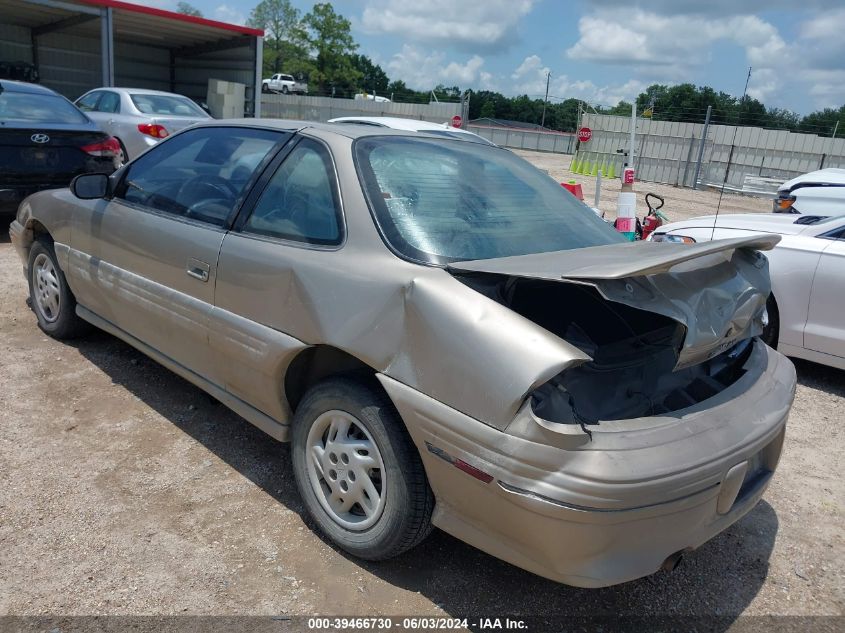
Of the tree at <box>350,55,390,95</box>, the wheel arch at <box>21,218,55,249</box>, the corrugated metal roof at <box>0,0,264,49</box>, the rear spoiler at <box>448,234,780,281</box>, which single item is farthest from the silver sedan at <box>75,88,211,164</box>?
the tree at <box>350,55,390,95</box>

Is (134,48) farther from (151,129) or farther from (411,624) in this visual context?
(411,624)

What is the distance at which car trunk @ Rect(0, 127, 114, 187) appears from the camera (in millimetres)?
6668

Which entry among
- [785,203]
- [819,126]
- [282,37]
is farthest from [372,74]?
[785,203]

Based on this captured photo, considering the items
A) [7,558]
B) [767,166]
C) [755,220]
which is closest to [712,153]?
[767,166]

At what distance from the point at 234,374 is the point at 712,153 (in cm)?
2235

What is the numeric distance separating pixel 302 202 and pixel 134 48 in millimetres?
24064

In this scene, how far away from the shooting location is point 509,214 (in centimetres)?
290

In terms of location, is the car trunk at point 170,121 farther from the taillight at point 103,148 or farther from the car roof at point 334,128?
the car roof at point 334,128

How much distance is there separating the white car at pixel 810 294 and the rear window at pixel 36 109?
7.02 metres

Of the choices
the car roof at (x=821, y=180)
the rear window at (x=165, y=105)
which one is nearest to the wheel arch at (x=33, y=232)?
the rear window at (x=165, y=105)

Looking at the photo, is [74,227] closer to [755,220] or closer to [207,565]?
[207,565]

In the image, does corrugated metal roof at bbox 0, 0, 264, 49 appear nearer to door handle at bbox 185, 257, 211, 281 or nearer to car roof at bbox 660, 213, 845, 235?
car roof at bbox 660, 213, 845, 235

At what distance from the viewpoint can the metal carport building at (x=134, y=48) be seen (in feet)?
61.4

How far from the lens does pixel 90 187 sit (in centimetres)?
383
